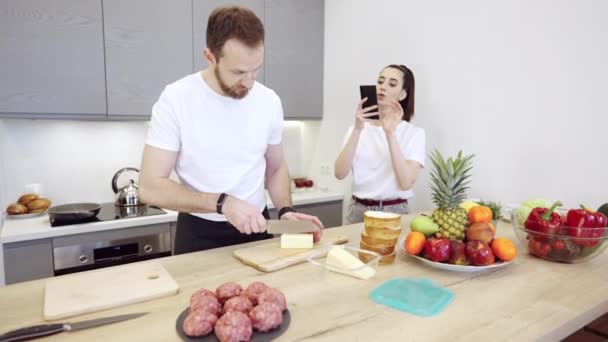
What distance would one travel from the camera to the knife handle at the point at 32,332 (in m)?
0.77

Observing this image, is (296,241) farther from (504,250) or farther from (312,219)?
(504,250)

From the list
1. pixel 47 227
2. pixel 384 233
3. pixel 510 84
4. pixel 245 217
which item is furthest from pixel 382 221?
pixel 47 227

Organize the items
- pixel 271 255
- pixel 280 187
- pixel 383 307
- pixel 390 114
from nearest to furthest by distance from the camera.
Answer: pixel 383 307
pixel 271 255
pixel 280 187
pixel 390 114

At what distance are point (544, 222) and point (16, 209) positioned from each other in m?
2.43

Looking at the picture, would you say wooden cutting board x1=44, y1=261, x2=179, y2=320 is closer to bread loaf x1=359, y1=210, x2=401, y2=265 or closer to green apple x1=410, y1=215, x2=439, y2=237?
bread loaf x1=359, y1=210, x2=401, y2=265

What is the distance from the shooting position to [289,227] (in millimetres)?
1308

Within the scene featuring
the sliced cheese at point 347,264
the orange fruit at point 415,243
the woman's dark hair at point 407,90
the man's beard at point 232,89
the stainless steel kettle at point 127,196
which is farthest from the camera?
the stainless steel kettle at point 127,196


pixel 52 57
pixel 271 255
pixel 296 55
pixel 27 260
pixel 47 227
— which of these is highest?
pixel 296 55

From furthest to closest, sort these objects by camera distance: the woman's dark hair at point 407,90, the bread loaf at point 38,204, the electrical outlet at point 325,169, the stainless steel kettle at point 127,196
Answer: the electrical outlet at point 325,169 < the stainless steel kettle at point 127,196 < the bread loaf at point 38,204 < the woman's dark hair at point 407,90

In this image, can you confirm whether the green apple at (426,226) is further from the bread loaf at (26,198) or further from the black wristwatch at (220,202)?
the bread loaf at (26,198)

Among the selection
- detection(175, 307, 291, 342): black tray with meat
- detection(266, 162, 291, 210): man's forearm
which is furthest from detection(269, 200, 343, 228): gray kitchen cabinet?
detection(175, 307, 291, 342): black tray with meat

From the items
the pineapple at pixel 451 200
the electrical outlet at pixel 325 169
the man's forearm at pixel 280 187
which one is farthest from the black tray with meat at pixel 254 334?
the electrical outlet at pixel 325 169

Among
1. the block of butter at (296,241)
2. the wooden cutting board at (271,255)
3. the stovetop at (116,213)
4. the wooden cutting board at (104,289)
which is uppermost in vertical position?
the block of butter at (296,241)

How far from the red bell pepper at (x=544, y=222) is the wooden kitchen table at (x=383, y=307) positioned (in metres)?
0.10
